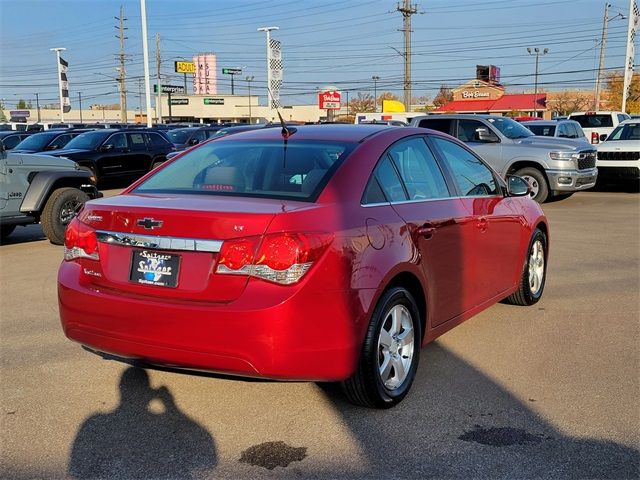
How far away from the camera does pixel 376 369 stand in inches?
149

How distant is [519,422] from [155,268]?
2.22 meters

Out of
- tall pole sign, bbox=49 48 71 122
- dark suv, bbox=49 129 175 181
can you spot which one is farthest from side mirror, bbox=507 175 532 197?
tall pole sign, bbox=49 48 71 122

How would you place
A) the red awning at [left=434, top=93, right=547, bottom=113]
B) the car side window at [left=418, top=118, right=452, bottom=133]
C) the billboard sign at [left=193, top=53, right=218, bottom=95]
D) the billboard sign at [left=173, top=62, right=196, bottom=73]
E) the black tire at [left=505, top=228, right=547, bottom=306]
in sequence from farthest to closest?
the billboard sign at [left=193, top=53, right=218, bottom=95] < the billboard sign at [left=173, top=62, right=196, bottom=73] < the red awning at [left=434, top=93, right=547, bottom=113] < the car side window at [left=418, top=118, right=452, bottom=133] < the black tire at [left=505, top=228, right=547, bottom=306]

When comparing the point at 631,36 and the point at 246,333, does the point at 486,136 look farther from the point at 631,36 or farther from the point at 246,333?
the point at 631,36

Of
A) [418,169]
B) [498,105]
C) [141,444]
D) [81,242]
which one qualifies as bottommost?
[141,444]

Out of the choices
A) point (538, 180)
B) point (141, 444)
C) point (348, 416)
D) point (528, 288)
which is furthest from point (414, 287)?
point (538, 180)

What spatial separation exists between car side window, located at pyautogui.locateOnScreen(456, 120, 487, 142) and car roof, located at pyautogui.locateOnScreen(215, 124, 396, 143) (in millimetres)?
11193

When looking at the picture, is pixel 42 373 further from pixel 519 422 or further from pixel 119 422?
pixel 519 422

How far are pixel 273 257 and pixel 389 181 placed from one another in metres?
1.18

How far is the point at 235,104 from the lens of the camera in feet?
360

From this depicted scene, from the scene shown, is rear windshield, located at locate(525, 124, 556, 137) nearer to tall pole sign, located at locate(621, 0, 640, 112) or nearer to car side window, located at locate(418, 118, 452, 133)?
car side window, located at locate(418, 118, 452, 133)

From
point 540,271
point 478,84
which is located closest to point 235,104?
point 478,84

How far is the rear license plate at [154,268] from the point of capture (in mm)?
3518

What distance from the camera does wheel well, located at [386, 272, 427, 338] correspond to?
13.0ft
